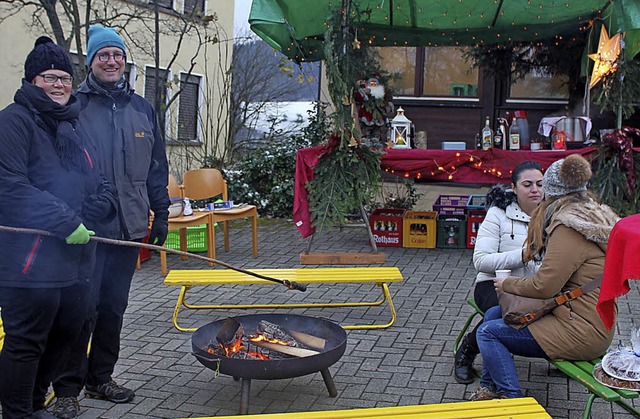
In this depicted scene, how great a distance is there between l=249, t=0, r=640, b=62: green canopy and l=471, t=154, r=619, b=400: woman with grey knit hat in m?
4.91

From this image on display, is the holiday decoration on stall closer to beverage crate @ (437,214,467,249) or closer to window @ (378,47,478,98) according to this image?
beverage crate @ (437,214,467,249)

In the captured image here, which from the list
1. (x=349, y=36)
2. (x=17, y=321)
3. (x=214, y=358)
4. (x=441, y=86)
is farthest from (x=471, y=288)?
(x=441, y=86)

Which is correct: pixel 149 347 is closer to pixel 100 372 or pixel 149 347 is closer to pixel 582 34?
pixel 100 372

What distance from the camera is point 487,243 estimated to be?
15.3ft

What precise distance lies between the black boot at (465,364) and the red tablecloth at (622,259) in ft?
4.82

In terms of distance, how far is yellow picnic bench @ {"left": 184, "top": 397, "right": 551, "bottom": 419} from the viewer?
9.98ft

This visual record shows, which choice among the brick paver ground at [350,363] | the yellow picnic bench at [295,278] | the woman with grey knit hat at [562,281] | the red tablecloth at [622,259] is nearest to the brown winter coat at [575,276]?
the woman with grey knit hat at [562,281]

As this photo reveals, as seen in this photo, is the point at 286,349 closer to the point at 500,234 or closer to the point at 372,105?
the point at 500,234

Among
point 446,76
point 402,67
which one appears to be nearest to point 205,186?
point 402,67

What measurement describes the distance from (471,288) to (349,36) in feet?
9.70

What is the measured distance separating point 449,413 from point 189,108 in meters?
14.5

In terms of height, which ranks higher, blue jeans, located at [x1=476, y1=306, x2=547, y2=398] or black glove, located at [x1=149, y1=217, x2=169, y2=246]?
black glove, located at [x1=149, y1=217, x2=169, y2=246]

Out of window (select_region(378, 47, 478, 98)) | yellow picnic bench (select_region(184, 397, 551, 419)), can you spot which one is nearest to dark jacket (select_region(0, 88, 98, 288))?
yellow picnic bench (select_region(184, 397, 551, 419))

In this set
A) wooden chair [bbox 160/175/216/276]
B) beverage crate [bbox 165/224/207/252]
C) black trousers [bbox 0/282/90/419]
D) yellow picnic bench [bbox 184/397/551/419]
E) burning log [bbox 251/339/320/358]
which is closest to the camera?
yellow picnic bench [bbox 184/397/551/419]
